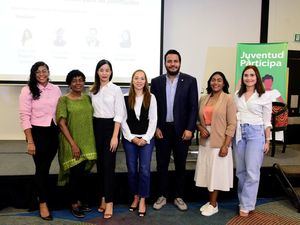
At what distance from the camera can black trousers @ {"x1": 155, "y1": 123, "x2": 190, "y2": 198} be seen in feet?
9.93

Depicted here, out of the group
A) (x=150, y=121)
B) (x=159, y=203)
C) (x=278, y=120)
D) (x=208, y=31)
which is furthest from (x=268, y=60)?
(x=159, y=203)

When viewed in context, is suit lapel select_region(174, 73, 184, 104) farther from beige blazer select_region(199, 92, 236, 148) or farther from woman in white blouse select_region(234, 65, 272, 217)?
woman in white blouse select_region(234, 65, 272, 217)

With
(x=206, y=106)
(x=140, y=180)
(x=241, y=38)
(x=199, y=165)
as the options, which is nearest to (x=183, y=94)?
(x=206, y=106)

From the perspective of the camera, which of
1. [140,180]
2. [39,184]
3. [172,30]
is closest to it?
[39,184]

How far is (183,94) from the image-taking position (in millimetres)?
2982

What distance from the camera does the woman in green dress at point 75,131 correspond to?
2.75m

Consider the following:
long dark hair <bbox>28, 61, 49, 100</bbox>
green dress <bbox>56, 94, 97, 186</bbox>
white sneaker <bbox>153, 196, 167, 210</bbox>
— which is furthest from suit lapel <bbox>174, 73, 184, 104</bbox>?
long dark hair <bbox>28, 61, 49, 100</bbox>

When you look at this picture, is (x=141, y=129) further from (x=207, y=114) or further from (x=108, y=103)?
(x=207, y=114)

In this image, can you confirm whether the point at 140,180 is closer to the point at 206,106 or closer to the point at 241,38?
the point at 206,106

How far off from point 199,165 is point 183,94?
689mm

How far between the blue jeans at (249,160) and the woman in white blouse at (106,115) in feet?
3.76

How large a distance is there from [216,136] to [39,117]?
155 centimetres

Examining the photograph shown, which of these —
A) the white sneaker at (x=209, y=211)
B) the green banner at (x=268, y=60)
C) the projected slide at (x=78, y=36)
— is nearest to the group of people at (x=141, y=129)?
the white sneaker at (x=209, y=211)

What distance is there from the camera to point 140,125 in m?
2.90
